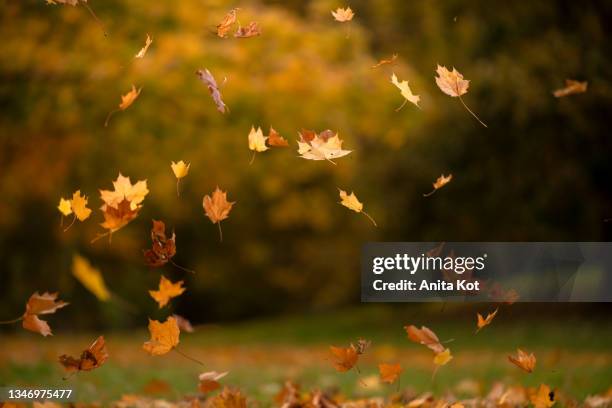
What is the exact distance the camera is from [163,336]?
7.70 ft

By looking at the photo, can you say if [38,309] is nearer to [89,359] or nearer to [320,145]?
[89,359]

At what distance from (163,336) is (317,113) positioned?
788 cm

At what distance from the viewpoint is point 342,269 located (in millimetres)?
18188

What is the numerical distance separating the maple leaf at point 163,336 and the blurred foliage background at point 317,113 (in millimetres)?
4537

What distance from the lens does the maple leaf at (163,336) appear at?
2.33m

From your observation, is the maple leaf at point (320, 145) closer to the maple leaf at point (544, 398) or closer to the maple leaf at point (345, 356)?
the maple leaf at point (345, 356)

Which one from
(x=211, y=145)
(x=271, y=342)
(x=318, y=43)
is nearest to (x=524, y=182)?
(x=318, y=43)

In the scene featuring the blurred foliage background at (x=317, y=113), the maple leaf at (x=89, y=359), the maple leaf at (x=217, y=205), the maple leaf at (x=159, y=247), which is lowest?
the maple leaf at (x=89, y=359)

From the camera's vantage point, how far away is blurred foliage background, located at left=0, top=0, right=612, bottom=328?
7.93 meters

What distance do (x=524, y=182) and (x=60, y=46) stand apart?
5468mm

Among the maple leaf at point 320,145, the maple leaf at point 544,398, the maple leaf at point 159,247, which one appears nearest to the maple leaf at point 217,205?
the maple leaf at point 159,247

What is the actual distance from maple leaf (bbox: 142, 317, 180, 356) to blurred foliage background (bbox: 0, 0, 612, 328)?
14.9ft

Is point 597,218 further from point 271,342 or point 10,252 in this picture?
point 10,252

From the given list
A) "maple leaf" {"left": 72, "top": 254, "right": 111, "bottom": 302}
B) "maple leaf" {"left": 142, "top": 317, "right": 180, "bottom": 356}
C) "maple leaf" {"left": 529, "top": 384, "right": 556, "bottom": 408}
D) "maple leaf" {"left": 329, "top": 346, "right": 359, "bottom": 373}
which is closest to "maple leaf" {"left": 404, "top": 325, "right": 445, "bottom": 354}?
"maple leaf" {"left": 329, "top": 346, "right": 359, "bottom": 373}
